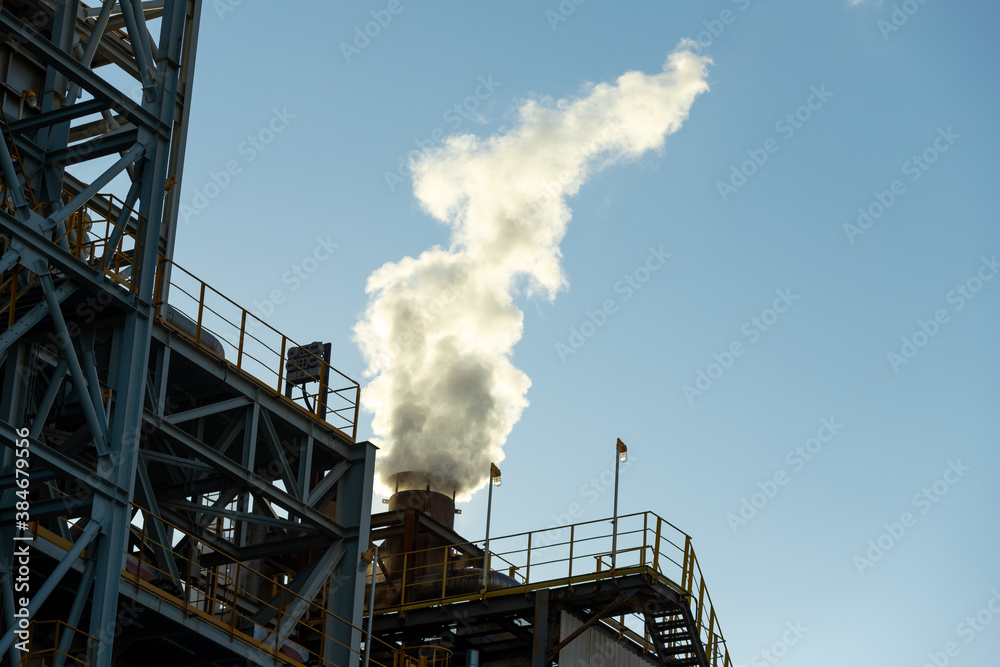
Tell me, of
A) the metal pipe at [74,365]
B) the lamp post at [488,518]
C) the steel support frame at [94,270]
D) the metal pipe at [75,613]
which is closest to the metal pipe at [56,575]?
the steel support frame at [94,270]

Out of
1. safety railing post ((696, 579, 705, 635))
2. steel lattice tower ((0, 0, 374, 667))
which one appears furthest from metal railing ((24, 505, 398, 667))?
safety railing post ((696, 579, 705, 635))

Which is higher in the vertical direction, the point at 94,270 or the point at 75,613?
the point at 94,270

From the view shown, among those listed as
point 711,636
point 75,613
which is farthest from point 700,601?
point 75,613

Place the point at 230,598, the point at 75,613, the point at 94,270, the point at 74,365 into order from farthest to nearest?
1. the point at 230,598
2. the point at 94,270
3. the point at 74,365
4. the point at 75,613

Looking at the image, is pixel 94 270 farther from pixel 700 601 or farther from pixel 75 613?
pixel 700 601

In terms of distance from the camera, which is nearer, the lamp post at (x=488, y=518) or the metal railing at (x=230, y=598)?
the metal railing at (x=230, y=598)

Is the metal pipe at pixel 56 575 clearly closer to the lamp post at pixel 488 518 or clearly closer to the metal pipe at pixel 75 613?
the metal pipe at pixel 75 613

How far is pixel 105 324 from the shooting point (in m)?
19.3

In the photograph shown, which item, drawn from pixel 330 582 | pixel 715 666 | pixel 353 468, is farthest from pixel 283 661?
pixel 715 666

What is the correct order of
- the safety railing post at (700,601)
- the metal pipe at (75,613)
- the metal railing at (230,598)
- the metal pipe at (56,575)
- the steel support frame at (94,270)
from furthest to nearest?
1. the safety railing post at (700,601)
2. the metal railing at (230,598)
3. the steel support frame at (94,270)
4. the metal pipe at (75,613)
5. the metal pipe at (56,575)

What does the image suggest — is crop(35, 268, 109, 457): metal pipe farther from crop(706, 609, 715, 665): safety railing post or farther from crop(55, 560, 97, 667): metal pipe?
crop(706, 609, 715, 665): safety railing post

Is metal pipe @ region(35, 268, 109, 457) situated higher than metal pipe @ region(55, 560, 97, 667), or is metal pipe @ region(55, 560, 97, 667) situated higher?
metal pipe @ region(35, 268, 109, 457)

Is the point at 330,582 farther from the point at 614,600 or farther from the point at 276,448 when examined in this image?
the point at 614,600

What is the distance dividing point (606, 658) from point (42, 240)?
631 inches
